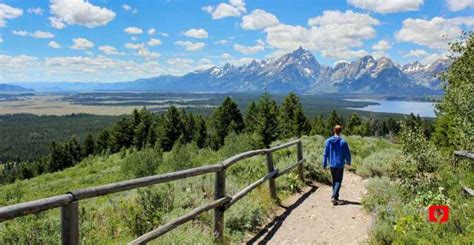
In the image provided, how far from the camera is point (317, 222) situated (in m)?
9.05

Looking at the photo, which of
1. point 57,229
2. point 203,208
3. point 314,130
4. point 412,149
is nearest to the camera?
point 57,229

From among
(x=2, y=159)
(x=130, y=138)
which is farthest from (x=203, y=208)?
(x=2, y=159)

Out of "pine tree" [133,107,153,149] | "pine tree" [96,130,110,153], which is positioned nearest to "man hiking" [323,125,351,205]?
"pine tree" [133,107,153,149]

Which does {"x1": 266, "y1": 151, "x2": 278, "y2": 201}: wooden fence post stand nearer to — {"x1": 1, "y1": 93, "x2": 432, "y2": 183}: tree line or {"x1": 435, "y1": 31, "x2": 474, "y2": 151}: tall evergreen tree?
{"x1": 435, "y1": 31, "x2": 474, "y2": 151}: tall evergreen tree

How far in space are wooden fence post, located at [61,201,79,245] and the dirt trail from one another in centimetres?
417

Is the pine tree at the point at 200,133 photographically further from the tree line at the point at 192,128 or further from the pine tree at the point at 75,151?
the pine tree at the point at 75,151

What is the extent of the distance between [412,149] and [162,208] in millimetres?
5676

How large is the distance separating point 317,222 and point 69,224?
20.6ft

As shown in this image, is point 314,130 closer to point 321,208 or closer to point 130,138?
point 130,138

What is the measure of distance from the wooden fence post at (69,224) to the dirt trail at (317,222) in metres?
4.17

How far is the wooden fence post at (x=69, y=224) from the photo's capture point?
3803 mm

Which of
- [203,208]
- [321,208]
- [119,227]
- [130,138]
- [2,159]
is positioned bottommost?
[2,159]

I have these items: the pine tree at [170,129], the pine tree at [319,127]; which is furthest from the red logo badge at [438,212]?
the pine tree at [319,127]

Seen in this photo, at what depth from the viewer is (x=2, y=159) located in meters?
172
